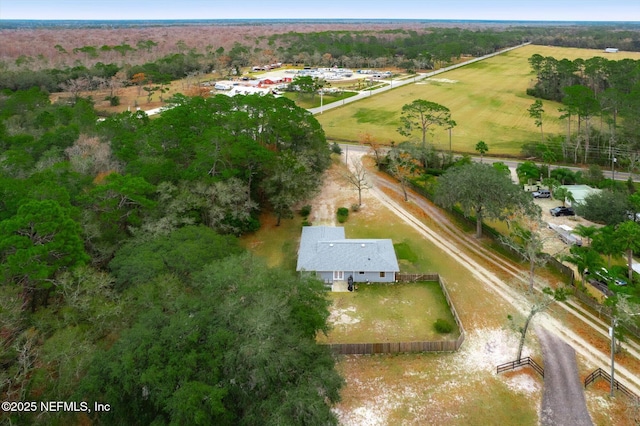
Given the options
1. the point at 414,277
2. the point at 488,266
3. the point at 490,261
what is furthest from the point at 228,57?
the point at 488,266

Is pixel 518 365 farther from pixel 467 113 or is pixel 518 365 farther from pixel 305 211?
pixel 467 113

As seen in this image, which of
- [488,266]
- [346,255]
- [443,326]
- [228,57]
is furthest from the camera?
[228,57]

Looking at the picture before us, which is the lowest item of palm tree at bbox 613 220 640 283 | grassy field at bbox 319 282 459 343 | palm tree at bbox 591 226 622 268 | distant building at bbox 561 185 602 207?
grassy field at bbox 319 282 459 343

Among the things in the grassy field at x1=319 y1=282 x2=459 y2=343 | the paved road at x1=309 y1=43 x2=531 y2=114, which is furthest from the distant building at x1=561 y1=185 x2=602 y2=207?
the paved road at x1=309 y1=43 x2=531 y2=114

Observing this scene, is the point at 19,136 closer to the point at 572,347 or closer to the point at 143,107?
the point at 143,107

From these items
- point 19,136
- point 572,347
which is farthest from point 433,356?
point 19,136

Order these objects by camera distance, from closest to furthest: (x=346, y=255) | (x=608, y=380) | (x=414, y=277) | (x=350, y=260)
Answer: (x=608, y=380)
(x=414, y=277)
(x=350, y=260)
(x=346, y=255)

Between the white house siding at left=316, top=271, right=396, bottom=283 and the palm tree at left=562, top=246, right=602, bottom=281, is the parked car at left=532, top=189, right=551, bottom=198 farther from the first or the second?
the white house siding at left=316, top=271, right=396, bottom=283
